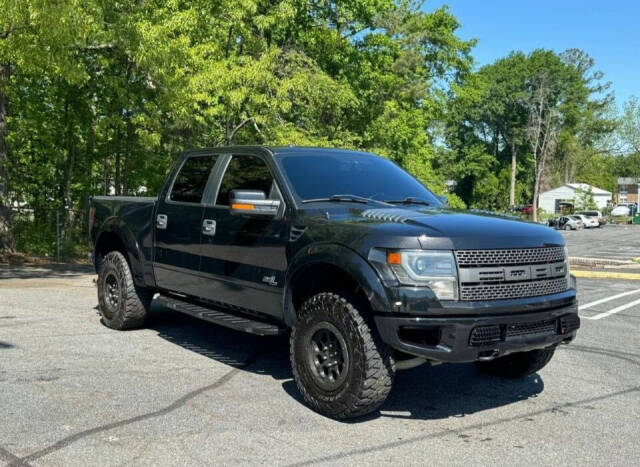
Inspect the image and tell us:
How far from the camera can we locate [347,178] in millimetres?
5734

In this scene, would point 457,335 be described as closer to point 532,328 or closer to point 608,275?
point 532,328

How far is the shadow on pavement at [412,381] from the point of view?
4.93m

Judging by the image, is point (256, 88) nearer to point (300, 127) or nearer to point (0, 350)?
point (300, 127)

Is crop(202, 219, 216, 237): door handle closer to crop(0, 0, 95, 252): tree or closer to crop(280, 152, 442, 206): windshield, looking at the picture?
crop(280, 152, 442, 206): windshield

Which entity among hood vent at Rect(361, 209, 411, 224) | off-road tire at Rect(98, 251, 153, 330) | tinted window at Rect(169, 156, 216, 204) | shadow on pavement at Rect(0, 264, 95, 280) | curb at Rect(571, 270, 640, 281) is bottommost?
shadow on pavement at Rect(0, 264, 95, 280)

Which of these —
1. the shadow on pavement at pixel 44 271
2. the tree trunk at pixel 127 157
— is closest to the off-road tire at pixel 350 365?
the shadow on pavement at pixel 44 271

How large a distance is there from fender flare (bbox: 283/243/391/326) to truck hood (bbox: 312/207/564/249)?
19 cm

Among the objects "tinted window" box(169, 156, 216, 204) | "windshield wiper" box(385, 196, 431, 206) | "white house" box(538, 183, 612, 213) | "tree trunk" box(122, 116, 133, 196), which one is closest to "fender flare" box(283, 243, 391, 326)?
"windshield wiper" box(385, 196, 431, 206)

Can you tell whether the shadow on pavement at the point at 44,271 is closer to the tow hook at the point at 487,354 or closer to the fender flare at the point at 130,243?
the fender flare at the point at 130,243

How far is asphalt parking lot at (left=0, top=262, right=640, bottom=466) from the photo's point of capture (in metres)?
3.93

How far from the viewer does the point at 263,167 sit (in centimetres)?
572

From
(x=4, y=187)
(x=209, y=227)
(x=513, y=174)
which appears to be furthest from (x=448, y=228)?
(x=513, y=174)

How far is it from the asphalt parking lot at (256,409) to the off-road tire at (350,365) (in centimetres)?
14

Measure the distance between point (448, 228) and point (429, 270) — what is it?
345 mm
